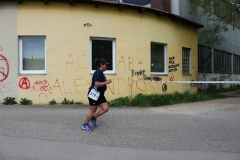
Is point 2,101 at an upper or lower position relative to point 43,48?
lower

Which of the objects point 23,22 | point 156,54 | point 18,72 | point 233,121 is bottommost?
point 233,121

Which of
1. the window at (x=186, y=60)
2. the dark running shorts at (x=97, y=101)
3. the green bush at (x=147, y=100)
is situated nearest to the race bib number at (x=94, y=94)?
the dark running shorts at (x=97, y=101)

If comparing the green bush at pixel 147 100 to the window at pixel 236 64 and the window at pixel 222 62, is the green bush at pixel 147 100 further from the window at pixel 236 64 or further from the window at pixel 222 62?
the window at pixel 236 64

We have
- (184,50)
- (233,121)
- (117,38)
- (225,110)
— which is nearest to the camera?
(233,121)

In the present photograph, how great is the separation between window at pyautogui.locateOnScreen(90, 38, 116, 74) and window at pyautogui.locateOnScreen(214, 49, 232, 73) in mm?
12693

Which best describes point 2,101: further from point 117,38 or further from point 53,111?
point 117,38

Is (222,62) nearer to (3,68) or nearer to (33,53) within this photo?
(33,53)

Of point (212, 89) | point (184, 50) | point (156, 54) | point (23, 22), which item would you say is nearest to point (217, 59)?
point (212, 89)

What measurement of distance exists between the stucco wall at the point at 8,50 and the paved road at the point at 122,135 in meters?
1.40

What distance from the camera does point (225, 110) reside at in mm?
9266

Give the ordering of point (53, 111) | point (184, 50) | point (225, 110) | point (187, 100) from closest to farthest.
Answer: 1. point (53, 111)
2. point (225, 110)
3. point (187, 100)
4. point (184, 50)

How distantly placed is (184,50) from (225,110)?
18.0ft

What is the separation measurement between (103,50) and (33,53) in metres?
2.81

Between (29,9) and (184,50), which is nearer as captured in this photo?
(29,9)
